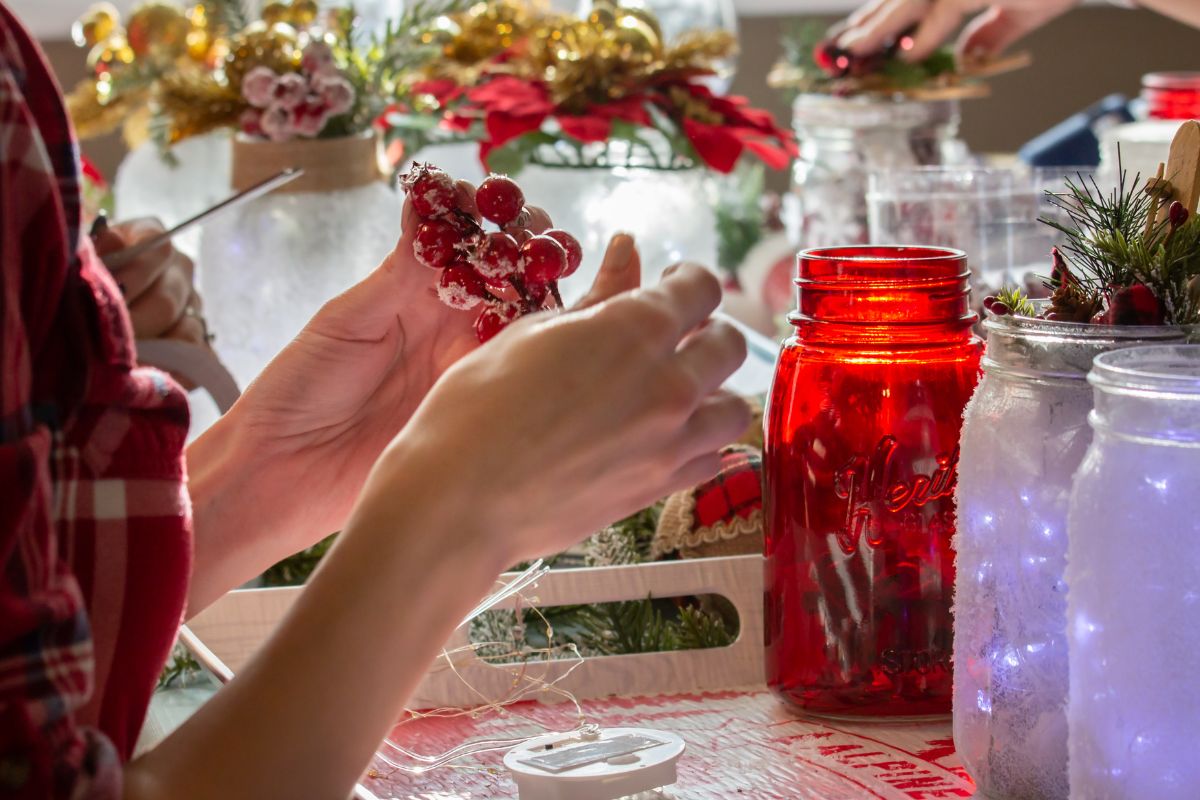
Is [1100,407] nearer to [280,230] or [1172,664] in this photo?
[1172,664]

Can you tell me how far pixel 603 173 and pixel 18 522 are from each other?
2.73 feet

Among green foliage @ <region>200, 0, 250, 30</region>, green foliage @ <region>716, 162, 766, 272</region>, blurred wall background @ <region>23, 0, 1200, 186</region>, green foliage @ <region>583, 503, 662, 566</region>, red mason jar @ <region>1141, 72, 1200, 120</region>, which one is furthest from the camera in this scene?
blurred wall background @ <region>23, 0, 1200, 186</region>

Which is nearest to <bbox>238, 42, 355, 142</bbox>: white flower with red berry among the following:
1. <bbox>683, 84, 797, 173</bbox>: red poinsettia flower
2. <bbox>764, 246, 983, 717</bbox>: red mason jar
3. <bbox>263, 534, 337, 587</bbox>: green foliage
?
<bbox>683, 84, 797, 173</bbox>: red poinsettia flower

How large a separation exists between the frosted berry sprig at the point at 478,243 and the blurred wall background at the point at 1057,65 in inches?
97.9

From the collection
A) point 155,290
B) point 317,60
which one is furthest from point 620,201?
point 155,290

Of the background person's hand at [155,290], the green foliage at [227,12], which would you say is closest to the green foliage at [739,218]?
the green foliage at [227,12]

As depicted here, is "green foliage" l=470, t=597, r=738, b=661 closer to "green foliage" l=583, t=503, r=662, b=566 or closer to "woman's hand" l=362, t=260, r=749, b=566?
"green foliage" l=583, t=503, r=662, b=566

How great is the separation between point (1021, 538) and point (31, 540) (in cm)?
31

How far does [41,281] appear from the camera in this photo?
0.37 meters

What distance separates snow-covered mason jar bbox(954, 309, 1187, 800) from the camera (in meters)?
0.47

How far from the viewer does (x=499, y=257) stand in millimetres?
517

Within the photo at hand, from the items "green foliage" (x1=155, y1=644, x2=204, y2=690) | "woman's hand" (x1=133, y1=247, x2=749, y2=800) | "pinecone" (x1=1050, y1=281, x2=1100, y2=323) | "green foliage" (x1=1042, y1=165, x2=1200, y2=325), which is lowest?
"green foliage" (x1=155, y1=644, x2=204, y2=690)

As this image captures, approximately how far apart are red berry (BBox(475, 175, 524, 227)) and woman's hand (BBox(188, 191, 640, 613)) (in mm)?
51

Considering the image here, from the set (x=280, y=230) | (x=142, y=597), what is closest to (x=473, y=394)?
(x=142, y=597)
